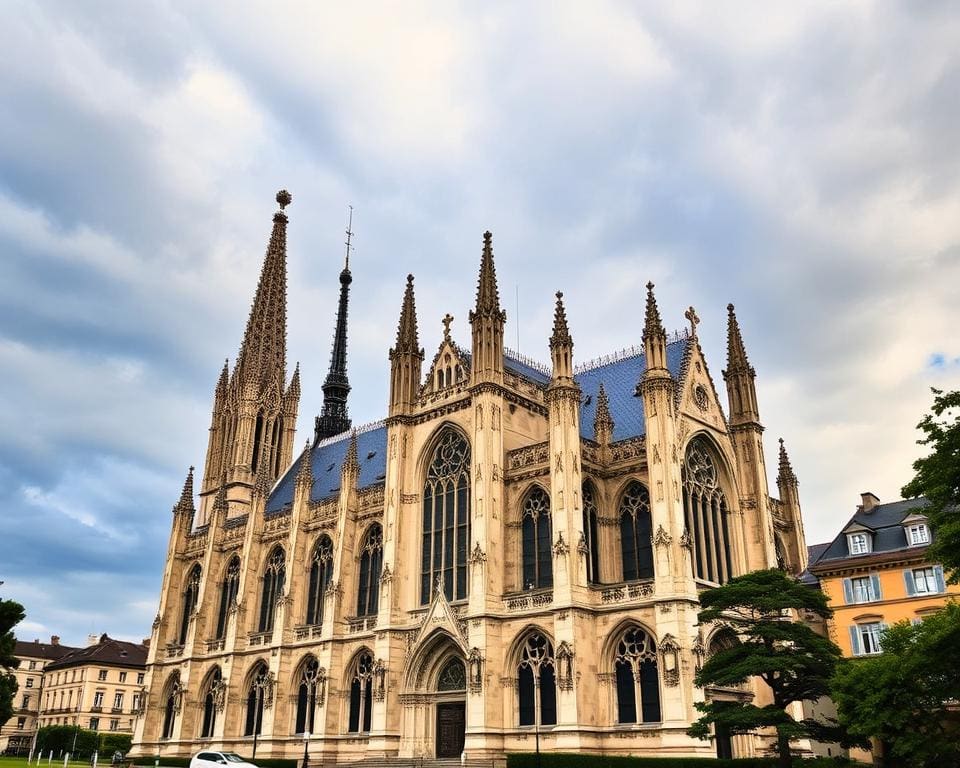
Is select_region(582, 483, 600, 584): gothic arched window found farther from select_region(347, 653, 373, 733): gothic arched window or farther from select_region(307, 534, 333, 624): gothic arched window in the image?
select_region(307, 534, 333, 624): gothic arched window

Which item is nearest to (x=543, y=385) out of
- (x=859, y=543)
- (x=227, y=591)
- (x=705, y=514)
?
(x=705, y=514)

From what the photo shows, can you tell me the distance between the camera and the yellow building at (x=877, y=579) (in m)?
40.8

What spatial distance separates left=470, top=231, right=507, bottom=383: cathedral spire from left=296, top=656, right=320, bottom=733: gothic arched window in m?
20.3

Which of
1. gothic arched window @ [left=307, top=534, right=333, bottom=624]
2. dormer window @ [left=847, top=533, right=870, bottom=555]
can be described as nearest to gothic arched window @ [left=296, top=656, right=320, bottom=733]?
gothic arched window @ [left=307, top=534, right=333, bottom=624]

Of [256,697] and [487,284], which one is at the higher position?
[487,284]

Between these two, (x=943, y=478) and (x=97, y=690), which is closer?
(x=943, y=478)

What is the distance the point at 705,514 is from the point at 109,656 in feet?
255

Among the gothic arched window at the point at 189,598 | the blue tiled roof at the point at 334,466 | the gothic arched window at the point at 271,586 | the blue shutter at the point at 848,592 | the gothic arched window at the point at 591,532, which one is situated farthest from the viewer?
the gothic arched window at the point at 189,598

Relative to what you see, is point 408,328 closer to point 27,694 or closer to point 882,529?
point 882,529

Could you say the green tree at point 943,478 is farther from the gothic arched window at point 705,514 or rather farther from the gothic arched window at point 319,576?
the gothic arched window at point 319,576

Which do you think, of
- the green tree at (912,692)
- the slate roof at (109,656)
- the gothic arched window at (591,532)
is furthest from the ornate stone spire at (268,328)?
the green tree at (912,692)

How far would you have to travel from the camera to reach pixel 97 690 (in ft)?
309

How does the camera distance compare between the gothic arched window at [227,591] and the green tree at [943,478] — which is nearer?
the green tree at [943,478]

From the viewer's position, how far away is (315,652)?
52.3 meters
